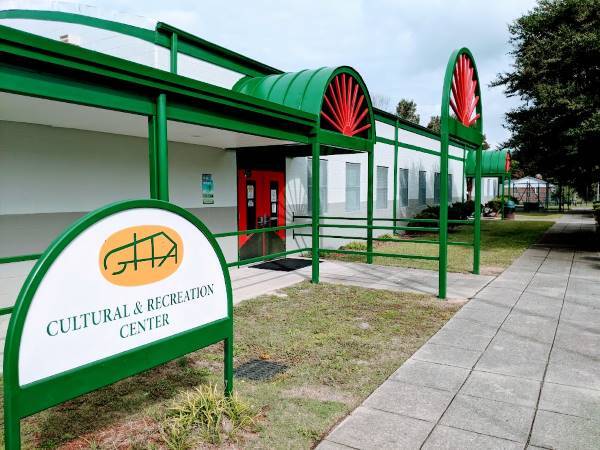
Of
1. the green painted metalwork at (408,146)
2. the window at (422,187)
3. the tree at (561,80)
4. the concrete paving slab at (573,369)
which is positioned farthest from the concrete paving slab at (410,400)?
the window at (422,187)

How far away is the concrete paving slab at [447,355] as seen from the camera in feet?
15.3

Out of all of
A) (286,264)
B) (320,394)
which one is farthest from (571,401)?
(286,264)

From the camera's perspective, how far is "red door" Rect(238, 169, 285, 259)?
1059 centimetres

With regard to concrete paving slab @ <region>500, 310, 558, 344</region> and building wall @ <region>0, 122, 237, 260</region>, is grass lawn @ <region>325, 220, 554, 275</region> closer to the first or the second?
concrete paving slab @ <region>500, 310, 558, 344</region>

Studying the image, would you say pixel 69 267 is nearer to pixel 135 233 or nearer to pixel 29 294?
pixel 29 294

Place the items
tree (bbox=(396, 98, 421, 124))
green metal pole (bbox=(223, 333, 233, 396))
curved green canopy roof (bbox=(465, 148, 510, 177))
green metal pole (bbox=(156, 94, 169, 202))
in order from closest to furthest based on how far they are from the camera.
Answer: green metal pole (bbox=(223, 333, 233, 396)), green metal pole (bbox=(156, 94, 169, 202)), curved green canopy roof (bbox=(465, 148, 510, 177)), tree (bbox=(396, 98, 421, 124))

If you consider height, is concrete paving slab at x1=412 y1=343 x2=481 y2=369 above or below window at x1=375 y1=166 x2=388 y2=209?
below

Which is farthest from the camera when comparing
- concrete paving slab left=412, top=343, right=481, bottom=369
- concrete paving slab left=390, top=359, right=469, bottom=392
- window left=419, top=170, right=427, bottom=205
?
window left=419, top=170, right=427, bottom=205

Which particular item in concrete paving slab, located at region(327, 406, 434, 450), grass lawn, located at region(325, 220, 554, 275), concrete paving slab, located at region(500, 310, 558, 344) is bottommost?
concrete paving slab, located at region(327, 406, 434, 450)

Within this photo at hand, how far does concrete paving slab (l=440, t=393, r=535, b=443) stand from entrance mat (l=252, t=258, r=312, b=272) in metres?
6.61

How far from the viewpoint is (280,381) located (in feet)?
13.9

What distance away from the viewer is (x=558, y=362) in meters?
4.67

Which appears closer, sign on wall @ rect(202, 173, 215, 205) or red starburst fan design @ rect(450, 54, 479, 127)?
red starburst fan design @ rect(450, 54, 479, 127)

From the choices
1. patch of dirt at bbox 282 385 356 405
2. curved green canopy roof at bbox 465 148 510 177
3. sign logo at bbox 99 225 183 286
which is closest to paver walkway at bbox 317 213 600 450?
patch of dirt at bbox 282 385 356 405
